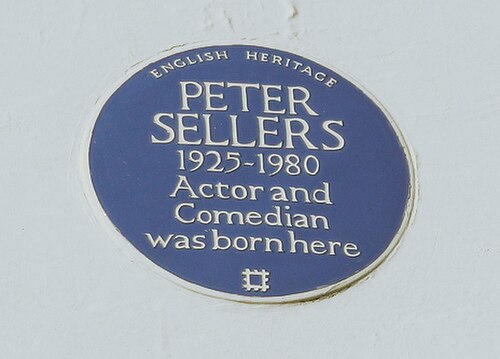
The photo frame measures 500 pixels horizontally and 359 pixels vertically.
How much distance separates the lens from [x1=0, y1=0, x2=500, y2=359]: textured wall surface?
5328 millimetres

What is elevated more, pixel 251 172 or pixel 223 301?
pixel 251 172

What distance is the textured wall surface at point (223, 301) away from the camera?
210 inches

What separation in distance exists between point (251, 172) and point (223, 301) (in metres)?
0.56

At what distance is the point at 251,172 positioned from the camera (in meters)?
5.77

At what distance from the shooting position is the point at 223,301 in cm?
542

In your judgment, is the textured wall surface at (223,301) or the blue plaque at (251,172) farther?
the blue plaque at (251,172)

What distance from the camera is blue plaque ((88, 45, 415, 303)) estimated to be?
552cm

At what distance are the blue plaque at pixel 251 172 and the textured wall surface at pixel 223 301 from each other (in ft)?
0.25

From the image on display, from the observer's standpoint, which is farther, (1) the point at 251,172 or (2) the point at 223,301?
(1) the point at 251,172

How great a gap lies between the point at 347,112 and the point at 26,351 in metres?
1.55

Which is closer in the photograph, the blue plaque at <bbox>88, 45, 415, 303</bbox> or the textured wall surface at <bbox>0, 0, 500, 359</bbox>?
the textured wall surface at <bbox>0, 0, 500, 359</bbox>

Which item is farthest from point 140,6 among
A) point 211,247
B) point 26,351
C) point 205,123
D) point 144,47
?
point 26,351

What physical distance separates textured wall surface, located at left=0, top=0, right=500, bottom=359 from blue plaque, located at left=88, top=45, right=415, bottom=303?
75 mm

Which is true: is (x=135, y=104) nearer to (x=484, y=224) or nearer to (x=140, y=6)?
(x=140, y=6)
